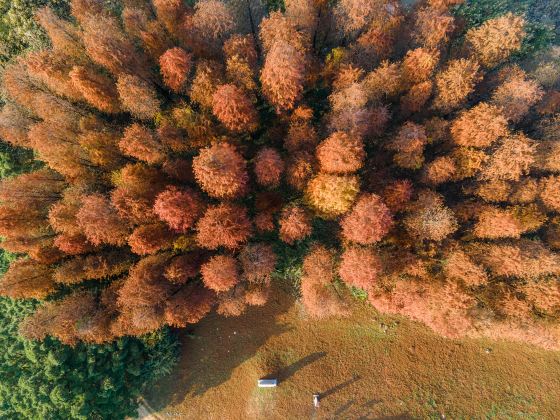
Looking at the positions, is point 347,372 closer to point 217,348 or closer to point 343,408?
point 343,408

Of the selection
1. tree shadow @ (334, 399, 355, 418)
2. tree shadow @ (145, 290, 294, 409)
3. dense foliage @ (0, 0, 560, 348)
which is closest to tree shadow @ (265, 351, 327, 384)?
tree shadow @ (145, 290, 294, 409)

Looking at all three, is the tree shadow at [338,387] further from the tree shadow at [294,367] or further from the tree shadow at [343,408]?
the tree shadow at [294,367]

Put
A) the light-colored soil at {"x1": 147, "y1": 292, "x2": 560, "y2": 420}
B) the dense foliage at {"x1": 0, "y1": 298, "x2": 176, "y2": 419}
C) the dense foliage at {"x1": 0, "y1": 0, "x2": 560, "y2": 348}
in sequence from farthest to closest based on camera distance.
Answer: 1. the light-colored soil at {"x1": 147, "y1": 292, "x2": 560, "y2": 420}
2. the dense foliage at {"x1": 0, "y1": 298, "x2": 176, "y2": 419}
3. the dense foliage at {"x1": 0, "y1": 0, "x2": 560, "y2": 348}

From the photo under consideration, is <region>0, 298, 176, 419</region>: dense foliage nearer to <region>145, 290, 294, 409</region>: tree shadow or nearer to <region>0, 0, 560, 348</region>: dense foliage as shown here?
<region>0, 0, 560, 348</region>: dense foliage

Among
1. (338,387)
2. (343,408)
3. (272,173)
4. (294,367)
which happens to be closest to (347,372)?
(338,387)

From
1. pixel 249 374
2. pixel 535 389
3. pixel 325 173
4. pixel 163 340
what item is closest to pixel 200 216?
pixel 325 173

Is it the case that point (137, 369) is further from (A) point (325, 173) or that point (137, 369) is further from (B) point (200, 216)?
(A) point (325, 173)
